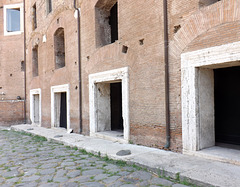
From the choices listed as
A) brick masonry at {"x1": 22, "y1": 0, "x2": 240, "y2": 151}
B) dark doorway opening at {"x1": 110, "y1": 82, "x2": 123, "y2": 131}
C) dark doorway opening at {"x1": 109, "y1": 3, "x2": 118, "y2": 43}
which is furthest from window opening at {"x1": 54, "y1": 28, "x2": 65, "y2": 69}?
dark doorway opening at {"x1": 109, "y1": 3, "x2": 118, "y2": 43}

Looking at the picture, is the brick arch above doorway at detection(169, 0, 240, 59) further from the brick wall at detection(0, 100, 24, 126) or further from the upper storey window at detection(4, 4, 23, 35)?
the upper storey window at detection(4, 4, 23, 35)

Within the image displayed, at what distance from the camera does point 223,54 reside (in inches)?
144

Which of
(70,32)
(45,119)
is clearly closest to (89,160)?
(70,32)

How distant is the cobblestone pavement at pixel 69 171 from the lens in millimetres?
3389

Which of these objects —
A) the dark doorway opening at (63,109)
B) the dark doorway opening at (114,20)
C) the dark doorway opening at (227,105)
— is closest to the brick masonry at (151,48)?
the dark doorway opening at (114,20)

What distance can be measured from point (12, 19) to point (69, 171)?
47.7ft

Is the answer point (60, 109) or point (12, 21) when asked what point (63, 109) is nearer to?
point (60, 109)

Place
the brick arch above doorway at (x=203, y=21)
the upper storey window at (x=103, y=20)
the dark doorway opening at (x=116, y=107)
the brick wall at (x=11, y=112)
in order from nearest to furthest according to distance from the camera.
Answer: the brick arch above doorway at (x=203, y=21) → the upper storey window at (x=103, y=20) → the dark doorway opening at (x=116, y=107) → the brick wall at (x=11, y=112)

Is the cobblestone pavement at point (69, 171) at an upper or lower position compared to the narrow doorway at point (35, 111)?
lower

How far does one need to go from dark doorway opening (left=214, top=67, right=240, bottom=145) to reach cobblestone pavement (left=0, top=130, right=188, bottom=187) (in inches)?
88.3

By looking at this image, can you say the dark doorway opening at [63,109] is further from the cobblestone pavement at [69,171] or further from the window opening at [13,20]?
the window opening at [13,20]

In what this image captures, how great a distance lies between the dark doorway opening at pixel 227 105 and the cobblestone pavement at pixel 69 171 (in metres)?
2.24

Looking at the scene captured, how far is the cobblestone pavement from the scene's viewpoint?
3389 mm

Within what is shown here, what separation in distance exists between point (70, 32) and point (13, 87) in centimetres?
859
